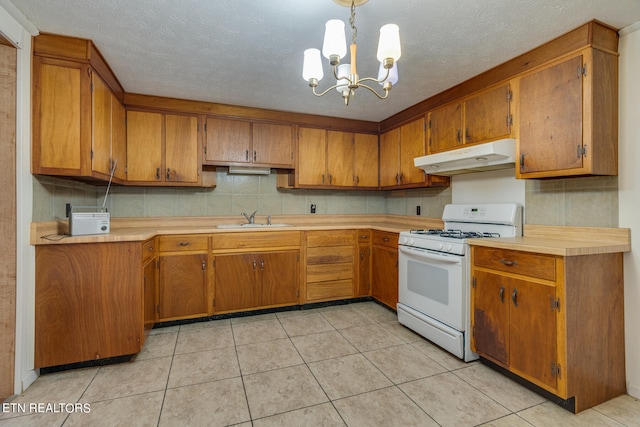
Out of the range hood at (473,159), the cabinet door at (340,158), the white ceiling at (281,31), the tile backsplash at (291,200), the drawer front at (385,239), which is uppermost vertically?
the white ceiling at (281,31)

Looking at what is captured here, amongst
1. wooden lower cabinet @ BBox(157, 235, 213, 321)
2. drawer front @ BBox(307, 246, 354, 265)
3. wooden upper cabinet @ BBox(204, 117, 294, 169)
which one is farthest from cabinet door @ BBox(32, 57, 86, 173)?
drawer front @ BBox(307, 246, 354, 265)

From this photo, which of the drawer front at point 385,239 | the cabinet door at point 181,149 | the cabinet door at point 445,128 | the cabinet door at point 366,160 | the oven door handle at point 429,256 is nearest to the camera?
the oven door handle at point 429,256

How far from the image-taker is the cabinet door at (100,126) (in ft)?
7.39

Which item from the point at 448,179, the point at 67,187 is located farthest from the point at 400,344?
the point at 67,187

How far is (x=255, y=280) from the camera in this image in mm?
3211

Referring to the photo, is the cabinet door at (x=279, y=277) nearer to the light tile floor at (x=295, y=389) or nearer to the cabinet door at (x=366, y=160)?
the light tile floor at (x=295, y=389)

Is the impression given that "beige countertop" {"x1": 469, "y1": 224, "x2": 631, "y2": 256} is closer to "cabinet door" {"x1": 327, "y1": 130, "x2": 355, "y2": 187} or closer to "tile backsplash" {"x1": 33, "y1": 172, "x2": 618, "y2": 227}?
"tile backsplash" {"x1": 33, "y1": 172, "x2": 618, "y2": 227}

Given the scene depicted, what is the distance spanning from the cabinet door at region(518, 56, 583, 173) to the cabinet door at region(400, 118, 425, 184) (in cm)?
112

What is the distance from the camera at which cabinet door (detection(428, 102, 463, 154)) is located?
9.41ft

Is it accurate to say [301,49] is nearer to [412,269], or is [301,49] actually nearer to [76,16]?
[76,16]

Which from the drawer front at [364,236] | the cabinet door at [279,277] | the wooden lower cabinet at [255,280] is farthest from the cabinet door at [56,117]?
the drawer front at [364,236]

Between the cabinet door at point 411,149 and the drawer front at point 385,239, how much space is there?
657 millimetres

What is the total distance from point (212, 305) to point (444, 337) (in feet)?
7.02

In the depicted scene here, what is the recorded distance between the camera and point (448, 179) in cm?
332
